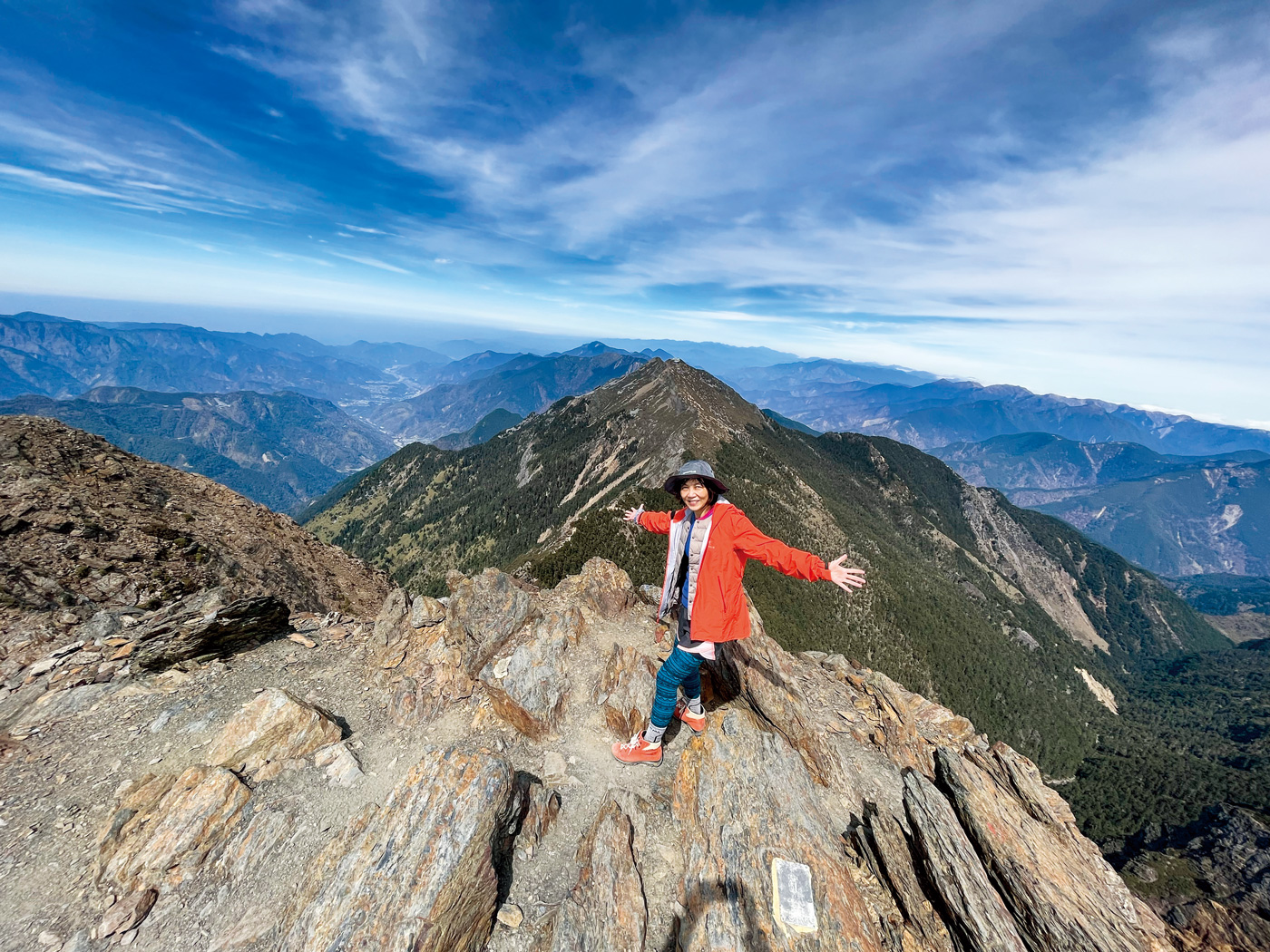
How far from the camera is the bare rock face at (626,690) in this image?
15469 millimetres

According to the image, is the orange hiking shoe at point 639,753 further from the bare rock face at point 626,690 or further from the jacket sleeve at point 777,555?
the jacket sleeve at point 777,555

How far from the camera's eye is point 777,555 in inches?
Answer: 409

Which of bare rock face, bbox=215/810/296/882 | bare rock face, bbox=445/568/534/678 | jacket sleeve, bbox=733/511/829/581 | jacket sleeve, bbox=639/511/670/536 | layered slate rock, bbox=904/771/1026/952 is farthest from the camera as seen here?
bare rock face, bbox=445/568/534/678

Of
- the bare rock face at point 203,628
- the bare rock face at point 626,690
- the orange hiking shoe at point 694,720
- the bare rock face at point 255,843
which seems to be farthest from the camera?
the bare rock face at point 626,690

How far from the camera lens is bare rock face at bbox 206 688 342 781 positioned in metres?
11.8

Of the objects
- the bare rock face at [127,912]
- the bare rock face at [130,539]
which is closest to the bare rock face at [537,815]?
the bare rock face at [127,912]

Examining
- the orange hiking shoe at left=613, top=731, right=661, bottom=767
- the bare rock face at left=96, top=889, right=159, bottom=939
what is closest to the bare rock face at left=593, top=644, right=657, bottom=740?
the orange hiking shoe at left=613, top=731, right=661, bottom=767

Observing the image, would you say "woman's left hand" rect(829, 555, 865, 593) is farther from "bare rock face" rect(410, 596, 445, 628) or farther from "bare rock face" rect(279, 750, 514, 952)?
"bare rock face" rect(410, 596, 445, 628)

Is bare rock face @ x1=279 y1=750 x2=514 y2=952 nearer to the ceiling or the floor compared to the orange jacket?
nearer to the floor

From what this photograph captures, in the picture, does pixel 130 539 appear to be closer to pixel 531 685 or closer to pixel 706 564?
pixel 531 685

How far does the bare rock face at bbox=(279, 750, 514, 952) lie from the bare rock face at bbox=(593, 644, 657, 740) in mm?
4982

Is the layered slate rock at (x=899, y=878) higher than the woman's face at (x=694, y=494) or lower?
lower

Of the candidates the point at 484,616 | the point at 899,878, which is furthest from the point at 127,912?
the point at 899,878

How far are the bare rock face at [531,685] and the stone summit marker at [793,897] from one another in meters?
7.39
